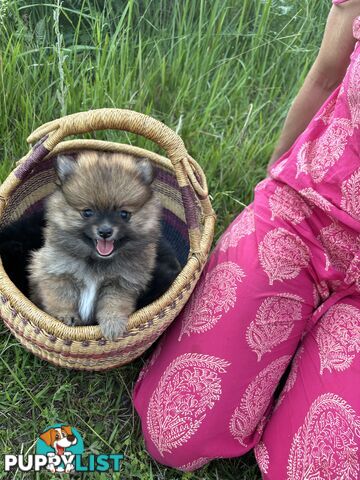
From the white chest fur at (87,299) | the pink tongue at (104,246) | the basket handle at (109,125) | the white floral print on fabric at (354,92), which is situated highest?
the white floral print on fabric at (354,92)

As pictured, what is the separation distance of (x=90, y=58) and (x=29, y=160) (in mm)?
992

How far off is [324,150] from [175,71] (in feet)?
3.44

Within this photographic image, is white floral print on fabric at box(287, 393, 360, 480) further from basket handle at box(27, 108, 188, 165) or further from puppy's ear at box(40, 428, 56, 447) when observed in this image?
basket handle at box(27, 108, 188, 165)

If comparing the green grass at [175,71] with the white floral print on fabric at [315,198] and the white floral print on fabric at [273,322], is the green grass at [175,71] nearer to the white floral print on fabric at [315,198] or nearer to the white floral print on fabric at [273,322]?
the white floral print on fabric at [273,322]

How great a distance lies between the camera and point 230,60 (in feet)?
7.80

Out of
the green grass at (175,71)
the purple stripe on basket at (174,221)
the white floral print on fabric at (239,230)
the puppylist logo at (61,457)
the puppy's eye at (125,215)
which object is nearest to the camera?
the puppy's eye at (125,215)

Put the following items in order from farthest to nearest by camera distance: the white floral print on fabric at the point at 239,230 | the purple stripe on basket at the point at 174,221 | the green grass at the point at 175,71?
the green grass at the point at 175,71
the purple stripe on basket at the point at 174,221
the white floral print on fabric at the point at 239,230

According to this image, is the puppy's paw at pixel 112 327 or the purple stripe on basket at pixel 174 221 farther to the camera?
the purple stripe on basket at pixel 174 221

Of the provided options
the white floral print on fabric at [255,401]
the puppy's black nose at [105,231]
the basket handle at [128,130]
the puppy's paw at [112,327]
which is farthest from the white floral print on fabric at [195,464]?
the puppy's black nose at [105,231]

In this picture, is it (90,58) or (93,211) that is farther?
(90,58)

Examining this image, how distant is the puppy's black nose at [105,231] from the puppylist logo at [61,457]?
659mm

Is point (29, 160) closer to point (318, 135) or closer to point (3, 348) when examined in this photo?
point (3, 348)

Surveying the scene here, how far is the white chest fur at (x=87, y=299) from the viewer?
1.45m

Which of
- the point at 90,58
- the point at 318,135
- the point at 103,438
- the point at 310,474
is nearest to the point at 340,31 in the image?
the point at 318,135
